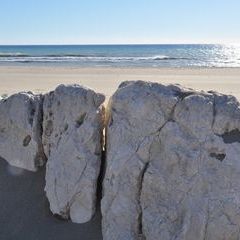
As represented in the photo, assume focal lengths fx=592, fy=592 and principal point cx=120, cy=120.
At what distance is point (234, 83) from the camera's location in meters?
30.4

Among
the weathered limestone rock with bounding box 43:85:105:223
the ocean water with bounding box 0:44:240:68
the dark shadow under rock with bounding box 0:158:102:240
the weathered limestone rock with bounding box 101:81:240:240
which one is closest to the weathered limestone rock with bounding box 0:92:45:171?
the dark shadow under rock with bounding box 0:158:102:240

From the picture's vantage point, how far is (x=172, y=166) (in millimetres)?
7215

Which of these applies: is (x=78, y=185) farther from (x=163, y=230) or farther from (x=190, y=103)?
(x=190, y=103)

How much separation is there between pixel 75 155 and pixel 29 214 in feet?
3.93

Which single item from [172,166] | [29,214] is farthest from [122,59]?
[172,166]

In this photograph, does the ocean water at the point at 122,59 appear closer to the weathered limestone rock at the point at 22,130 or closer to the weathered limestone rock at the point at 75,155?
the weathered limestone rock at the point at 22,130

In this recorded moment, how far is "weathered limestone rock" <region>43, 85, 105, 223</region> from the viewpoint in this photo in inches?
306

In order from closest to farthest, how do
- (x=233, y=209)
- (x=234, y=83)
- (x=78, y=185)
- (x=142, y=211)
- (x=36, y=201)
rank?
(x=233, y=209) < (x=142, y=211) < (x=78, y=185) < (x=36, y=201) < (x=234, y=83)

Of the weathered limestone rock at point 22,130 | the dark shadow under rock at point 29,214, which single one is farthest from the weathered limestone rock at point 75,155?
the weathered limestone rock at point 22,130

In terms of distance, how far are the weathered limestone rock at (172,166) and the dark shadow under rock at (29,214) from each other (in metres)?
0.50

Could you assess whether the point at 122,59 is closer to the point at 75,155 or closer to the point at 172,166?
the point at 75,155

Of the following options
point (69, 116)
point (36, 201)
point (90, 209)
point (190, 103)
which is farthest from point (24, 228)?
point (190, 103)

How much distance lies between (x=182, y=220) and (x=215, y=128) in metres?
1.16

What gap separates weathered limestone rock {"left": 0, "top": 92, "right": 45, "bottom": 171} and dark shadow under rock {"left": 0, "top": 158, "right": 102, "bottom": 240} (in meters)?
0.19
